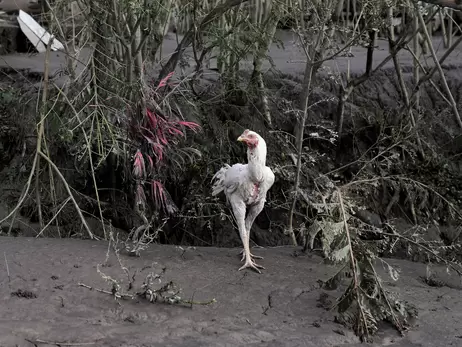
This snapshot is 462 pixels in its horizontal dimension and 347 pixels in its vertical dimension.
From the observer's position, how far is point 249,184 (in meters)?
5.36

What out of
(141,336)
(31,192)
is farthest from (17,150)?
(141,336)

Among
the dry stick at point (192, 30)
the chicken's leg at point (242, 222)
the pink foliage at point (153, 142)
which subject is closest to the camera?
the chicken's leg at point (242, 222)

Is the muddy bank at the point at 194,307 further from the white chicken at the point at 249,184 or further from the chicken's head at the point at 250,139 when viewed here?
the chicken's head at the point at 250,139

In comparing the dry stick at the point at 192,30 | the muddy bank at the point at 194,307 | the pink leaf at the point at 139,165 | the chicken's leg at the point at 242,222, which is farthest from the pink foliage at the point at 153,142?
the dry stick at the point at 192,30

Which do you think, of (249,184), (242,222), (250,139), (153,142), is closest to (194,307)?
(242,222)

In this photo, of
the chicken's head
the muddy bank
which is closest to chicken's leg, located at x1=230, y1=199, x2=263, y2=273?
the muddy bank

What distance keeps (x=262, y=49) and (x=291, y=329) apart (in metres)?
3.84

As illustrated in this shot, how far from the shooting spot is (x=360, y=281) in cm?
486

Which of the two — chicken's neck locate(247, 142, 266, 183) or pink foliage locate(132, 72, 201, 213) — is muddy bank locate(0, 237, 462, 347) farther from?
chicken's neck locate(247, 142, 266, 183)

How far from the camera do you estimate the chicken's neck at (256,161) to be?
5.24m

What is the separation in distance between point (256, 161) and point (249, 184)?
204mm

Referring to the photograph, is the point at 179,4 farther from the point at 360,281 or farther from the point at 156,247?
the point at 360,281

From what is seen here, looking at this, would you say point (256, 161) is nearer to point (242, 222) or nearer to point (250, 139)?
point (250, 139)

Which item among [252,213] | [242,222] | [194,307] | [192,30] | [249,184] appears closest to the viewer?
[194,307]
